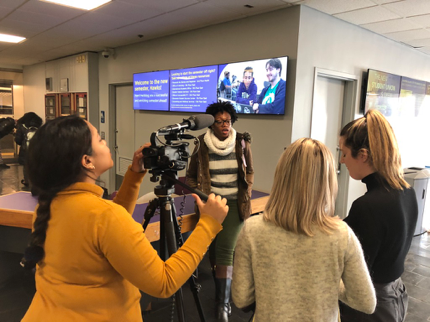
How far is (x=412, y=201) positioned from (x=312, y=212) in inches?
19.3

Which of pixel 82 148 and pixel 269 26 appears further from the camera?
pixel 269 26

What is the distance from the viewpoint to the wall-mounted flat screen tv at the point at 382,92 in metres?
3.94

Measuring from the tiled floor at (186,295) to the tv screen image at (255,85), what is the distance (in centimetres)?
171

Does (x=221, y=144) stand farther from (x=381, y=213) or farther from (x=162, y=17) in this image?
(x=162, y=17)

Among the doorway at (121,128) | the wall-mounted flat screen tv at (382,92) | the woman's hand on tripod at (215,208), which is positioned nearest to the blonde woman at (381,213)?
the woman's hand on tripod at (215,208)

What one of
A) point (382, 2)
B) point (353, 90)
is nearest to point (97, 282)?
point (382, 2)

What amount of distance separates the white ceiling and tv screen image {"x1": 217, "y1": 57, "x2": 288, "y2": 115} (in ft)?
1.77

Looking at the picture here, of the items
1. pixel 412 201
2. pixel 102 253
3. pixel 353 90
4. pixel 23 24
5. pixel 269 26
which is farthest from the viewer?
pixel 23 24

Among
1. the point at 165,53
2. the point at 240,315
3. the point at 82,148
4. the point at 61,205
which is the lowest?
the point at 240,315

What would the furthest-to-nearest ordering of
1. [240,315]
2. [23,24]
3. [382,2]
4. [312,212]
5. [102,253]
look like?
[23,24] → [382,2] → [240,315] → [312,212] → [102,253]

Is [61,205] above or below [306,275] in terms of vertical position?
above

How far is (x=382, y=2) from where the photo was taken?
293 cm

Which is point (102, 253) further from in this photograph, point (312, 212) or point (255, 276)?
point (312, 212)

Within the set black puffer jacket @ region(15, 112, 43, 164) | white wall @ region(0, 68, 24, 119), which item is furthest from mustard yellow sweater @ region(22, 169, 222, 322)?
white wall @ region(0, 68, 24, 119)
